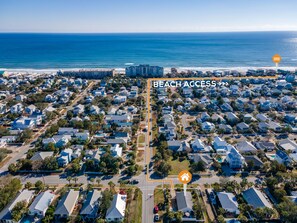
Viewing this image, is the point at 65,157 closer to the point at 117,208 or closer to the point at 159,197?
the point at 117,208

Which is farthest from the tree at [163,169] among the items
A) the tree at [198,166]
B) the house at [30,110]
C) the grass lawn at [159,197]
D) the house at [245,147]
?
A: the house at [30,110]

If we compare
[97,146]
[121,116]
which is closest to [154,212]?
[97,146]

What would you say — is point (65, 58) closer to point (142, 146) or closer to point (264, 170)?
point (142, 146)

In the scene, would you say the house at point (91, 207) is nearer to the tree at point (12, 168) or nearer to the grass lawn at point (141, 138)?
the tree at point (12, 168)

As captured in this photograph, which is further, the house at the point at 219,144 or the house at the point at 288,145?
the house at the point at 219,144

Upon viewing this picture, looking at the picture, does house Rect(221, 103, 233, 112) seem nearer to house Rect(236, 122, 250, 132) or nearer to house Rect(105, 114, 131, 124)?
house Rect(236, 122, 250, 132)

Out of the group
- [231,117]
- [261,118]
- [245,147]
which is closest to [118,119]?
[231,117]

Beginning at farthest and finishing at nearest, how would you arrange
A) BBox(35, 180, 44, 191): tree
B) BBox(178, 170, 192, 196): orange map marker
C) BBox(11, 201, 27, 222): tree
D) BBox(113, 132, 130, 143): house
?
BBox(113, 132, 130, 143): house → BBox(178, 170, 192, 196): orange map marker → BBox(35, 180, 44, 191): tree → BBox(11, 201, 27, 222): tree

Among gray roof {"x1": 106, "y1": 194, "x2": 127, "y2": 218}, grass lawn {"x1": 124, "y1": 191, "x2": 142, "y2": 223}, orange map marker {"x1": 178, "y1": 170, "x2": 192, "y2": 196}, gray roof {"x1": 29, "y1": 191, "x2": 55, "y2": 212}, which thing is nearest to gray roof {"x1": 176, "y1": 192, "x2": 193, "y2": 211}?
orange map marker {"x1": 178, "y1": 170, "x2": 192, "y2": 196}
